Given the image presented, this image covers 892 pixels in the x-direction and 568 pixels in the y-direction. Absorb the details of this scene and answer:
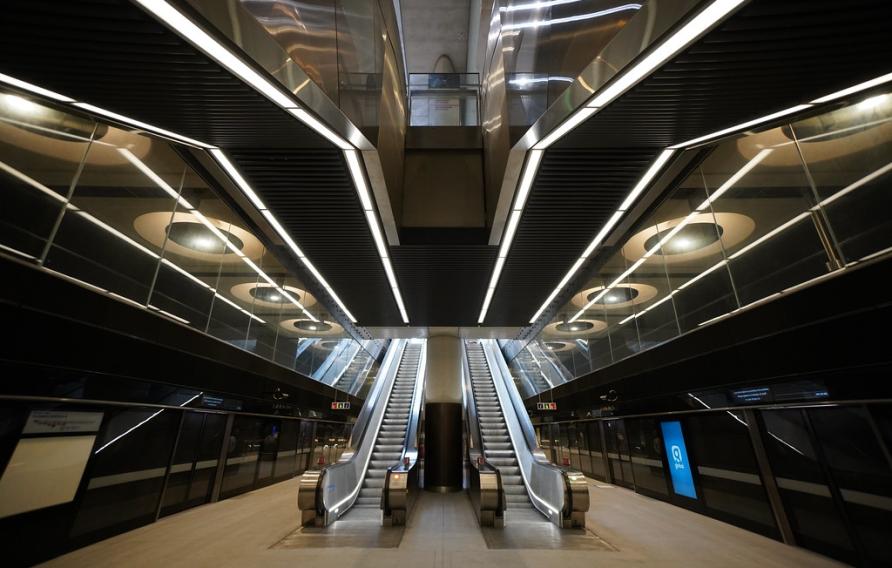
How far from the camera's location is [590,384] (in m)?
10.4

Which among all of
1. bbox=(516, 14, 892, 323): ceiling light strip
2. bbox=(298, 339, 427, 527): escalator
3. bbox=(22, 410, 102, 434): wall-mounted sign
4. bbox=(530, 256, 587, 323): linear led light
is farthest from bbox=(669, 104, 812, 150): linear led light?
bbox=(22, 410, 102, 434): wall-mounted sign

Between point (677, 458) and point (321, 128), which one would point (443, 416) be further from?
point (321, 128)

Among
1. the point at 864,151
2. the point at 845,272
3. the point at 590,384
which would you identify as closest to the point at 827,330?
the point at 845,272

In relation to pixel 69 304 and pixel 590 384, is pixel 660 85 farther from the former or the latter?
pixel 590 384

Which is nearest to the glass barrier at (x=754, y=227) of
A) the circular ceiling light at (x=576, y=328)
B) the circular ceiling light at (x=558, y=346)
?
the circular ceiling light at (x=576, y=328)

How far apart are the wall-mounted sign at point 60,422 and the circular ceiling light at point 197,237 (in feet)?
9.36

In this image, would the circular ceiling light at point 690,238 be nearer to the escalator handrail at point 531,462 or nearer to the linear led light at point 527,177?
the linear led light at point 527,177

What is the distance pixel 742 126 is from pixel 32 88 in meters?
6.45

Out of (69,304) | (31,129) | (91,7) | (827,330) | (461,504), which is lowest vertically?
(461,504)

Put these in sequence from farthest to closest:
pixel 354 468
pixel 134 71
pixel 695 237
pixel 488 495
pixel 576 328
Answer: pixel 576 328, pixel 354 468, pixel 695 237, pixel 488 495, pixel 134 71

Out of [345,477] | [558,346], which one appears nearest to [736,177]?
[558,346]

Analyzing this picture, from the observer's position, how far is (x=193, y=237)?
6.89m

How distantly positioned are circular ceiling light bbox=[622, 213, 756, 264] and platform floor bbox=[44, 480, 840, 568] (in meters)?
4.33

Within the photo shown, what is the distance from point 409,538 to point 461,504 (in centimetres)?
301
